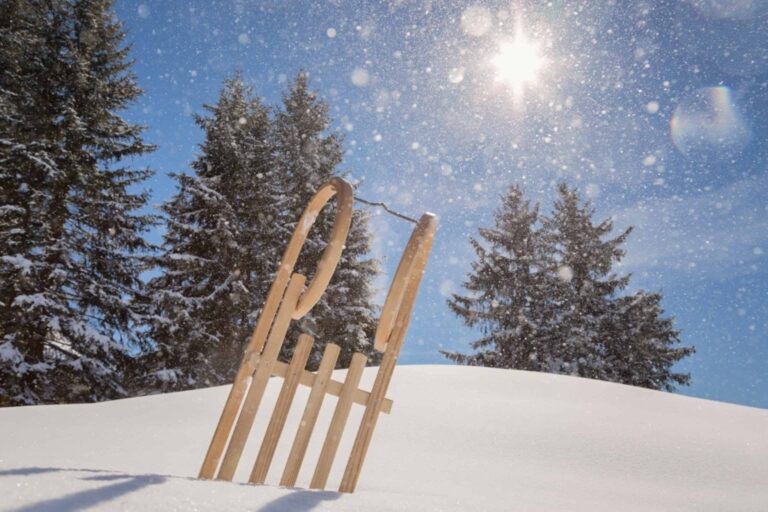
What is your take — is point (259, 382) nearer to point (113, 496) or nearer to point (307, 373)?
point (307, 373)

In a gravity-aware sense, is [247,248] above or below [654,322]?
below

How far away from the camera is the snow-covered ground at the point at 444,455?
1.53 meters

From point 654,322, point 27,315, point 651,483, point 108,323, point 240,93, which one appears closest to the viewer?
point 651,483

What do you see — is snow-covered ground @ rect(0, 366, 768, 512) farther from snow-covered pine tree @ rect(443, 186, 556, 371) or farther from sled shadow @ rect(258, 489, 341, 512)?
snow-covered pine tree @ rect(443, 186, 556, 371)

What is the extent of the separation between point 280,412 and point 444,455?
167 cm

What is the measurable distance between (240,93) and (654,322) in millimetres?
18981

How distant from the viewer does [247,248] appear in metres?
14.5

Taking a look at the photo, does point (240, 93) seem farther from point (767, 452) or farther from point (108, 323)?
point (767, 452)

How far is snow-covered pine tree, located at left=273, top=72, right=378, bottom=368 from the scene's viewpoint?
47.4 ft

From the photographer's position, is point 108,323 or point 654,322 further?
point 654,322

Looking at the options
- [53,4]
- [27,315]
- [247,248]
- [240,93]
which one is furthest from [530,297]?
[53,4]

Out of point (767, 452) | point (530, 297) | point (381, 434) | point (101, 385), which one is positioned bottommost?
point (101, 385)

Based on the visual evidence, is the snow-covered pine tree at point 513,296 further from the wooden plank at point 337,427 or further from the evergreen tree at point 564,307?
the wooden plank at point 337,427

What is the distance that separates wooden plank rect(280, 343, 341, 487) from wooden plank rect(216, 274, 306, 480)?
0.24 m
